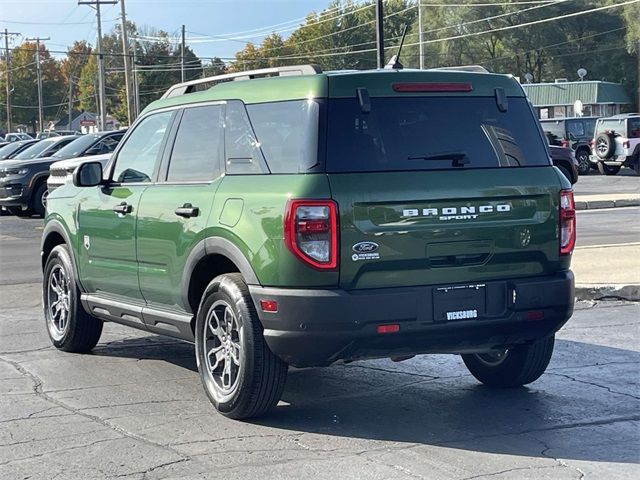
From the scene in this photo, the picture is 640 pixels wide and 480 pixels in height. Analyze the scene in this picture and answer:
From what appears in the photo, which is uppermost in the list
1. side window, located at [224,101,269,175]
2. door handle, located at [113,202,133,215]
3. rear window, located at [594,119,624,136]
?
rear window, located at [594,119,624,136]

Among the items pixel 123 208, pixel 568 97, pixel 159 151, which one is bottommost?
pixel 123 208

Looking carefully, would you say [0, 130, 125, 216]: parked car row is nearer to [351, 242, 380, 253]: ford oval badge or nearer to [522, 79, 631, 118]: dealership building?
[351, 242, 380, 253]: ford oval badge

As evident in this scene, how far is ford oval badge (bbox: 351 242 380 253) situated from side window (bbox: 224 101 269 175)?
806 millimetres

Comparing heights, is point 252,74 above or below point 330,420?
above

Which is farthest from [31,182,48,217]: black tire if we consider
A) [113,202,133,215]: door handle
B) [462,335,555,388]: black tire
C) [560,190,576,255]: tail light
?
[560,190,576,255]: tail light

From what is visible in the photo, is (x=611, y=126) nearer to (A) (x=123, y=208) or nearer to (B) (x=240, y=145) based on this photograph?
(A) (x=123, y=208)

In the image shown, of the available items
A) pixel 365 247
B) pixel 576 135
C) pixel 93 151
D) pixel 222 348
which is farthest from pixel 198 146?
pixel 576 135

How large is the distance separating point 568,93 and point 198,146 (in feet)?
184

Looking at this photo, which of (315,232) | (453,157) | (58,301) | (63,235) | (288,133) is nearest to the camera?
(315,232)

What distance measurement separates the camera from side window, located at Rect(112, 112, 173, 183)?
23.4 ft

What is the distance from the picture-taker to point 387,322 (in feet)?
17.9

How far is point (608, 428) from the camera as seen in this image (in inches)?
228

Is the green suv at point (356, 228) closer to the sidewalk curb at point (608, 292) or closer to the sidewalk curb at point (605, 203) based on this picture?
the sidewalk curb at point (608, 292)

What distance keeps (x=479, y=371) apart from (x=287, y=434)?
1802 millimetres
